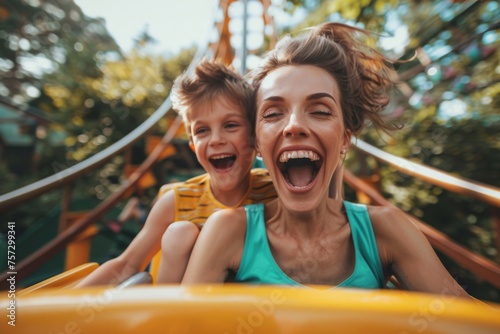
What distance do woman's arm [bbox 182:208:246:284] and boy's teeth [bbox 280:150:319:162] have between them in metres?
0.14

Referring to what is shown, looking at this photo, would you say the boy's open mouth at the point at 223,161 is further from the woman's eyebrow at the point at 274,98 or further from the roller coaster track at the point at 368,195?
the roller coaster track at the point at 368,195

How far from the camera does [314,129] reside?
0.61 m

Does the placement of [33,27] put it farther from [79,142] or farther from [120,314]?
[120,314]

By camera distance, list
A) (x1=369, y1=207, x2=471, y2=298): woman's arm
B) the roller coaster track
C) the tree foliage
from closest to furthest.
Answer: (x1=369, y1=207, x2=471, y2=298): woman's arm
the roller coaster track
the tree foliage

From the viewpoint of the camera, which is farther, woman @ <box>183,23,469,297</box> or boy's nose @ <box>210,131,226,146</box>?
boy's nose @ <box>210,131,226,146</box>

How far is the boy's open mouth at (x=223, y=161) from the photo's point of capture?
902 mm

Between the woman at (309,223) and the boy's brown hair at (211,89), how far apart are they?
17 cm

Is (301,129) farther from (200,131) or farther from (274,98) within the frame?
(200,131)

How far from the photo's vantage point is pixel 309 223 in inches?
26.1

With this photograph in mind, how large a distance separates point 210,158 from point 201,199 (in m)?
0.12

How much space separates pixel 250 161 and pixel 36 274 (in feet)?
8.14

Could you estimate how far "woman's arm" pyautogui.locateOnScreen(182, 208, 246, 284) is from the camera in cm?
58

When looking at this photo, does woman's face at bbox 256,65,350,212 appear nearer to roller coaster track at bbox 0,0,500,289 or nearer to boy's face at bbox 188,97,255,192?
boy's face at bbox 188,97,255,192

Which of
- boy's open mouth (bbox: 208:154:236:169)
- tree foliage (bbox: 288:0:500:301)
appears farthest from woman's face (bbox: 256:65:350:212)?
tree foliage (bbox: 288:0:500:301)
